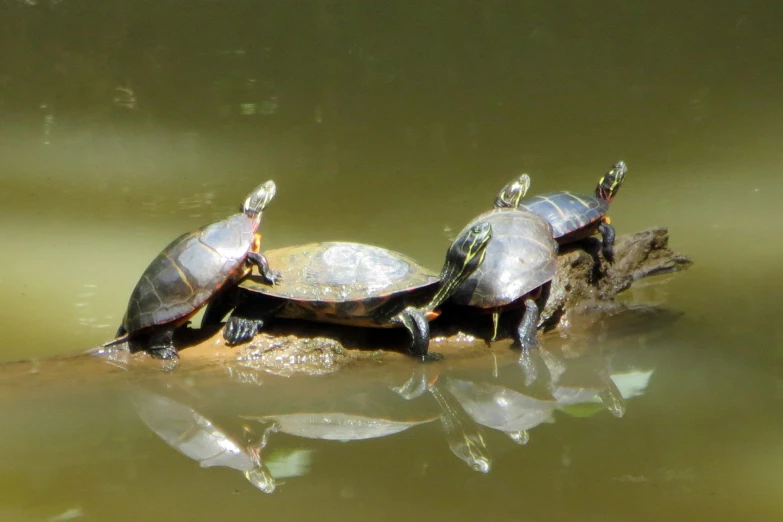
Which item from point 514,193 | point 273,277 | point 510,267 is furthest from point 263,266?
point 514,193

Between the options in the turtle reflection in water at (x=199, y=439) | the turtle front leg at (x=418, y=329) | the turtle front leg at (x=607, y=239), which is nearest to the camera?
the turtle reflection in water at (x=199, y=439)

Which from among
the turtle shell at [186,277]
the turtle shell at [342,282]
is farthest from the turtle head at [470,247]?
the turtle shell at [186,277]

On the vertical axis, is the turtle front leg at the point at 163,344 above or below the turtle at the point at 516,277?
below

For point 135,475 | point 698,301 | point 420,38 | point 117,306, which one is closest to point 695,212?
point 698,301

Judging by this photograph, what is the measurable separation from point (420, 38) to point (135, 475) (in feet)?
20.7

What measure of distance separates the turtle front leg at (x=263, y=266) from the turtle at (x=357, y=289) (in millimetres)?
30

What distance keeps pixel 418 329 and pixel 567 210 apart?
133 centimetres

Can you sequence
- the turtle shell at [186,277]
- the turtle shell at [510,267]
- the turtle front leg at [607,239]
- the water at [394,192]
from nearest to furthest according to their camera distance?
→ the water at [394,192] → the turtle shell at [186,277] → the turtle shell at [510,267] → the turtle front leg at [607,239]

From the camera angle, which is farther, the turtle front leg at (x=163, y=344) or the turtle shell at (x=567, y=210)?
the turtle shell at (x=567, y=210)

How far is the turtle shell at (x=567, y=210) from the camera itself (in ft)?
14.8

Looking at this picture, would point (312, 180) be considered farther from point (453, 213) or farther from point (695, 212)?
point (695, 212)

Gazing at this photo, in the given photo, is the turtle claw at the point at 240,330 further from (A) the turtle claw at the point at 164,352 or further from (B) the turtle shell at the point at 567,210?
(B) the turtle shell at the point at 567,210

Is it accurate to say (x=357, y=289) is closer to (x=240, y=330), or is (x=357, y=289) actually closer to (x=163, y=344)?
(x=240, y=330)

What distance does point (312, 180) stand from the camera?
6.72m
